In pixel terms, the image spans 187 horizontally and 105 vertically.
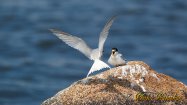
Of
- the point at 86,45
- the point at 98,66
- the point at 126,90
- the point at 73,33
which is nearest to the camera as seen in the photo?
the point at 126,90

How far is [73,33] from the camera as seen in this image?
27953mm

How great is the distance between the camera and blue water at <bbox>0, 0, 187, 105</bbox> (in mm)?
24453

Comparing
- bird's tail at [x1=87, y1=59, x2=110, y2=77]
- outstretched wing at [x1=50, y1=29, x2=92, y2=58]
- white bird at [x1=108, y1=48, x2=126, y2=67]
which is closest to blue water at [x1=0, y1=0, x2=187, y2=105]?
outstretched wing at [x1=50, y1=29, x2=92, y2=58]

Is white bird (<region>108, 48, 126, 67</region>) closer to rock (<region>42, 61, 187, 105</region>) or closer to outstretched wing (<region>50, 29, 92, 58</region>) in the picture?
rock (<region>42, 61, 187, 105</region>)

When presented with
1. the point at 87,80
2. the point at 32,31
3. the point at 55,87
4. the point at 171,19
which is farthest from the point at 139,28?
the point at 87,80

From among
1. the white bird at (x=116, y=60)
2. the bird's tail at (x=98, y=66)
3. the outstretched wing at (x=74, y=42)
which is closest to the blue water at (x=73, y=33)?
the outstretched wing at (x=74, y=42)

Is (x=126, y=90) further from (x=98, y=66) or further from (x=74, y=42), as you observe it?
(x=74, y=42)

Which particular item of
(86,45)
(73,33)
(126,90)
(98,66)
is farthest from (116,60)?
(73,33)

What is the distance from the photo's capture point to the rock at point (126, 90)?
9.98 m

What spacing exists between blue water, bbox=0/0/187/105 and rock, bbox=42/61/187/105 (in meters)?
11.2

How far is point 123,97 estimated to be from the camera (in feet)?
32.9

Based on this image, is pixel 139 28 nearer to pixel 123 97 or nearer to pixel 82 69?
pixel 82 69

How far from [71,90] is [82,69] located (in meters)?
14.5

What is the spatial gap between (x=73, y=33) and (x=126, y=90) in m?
17.9
